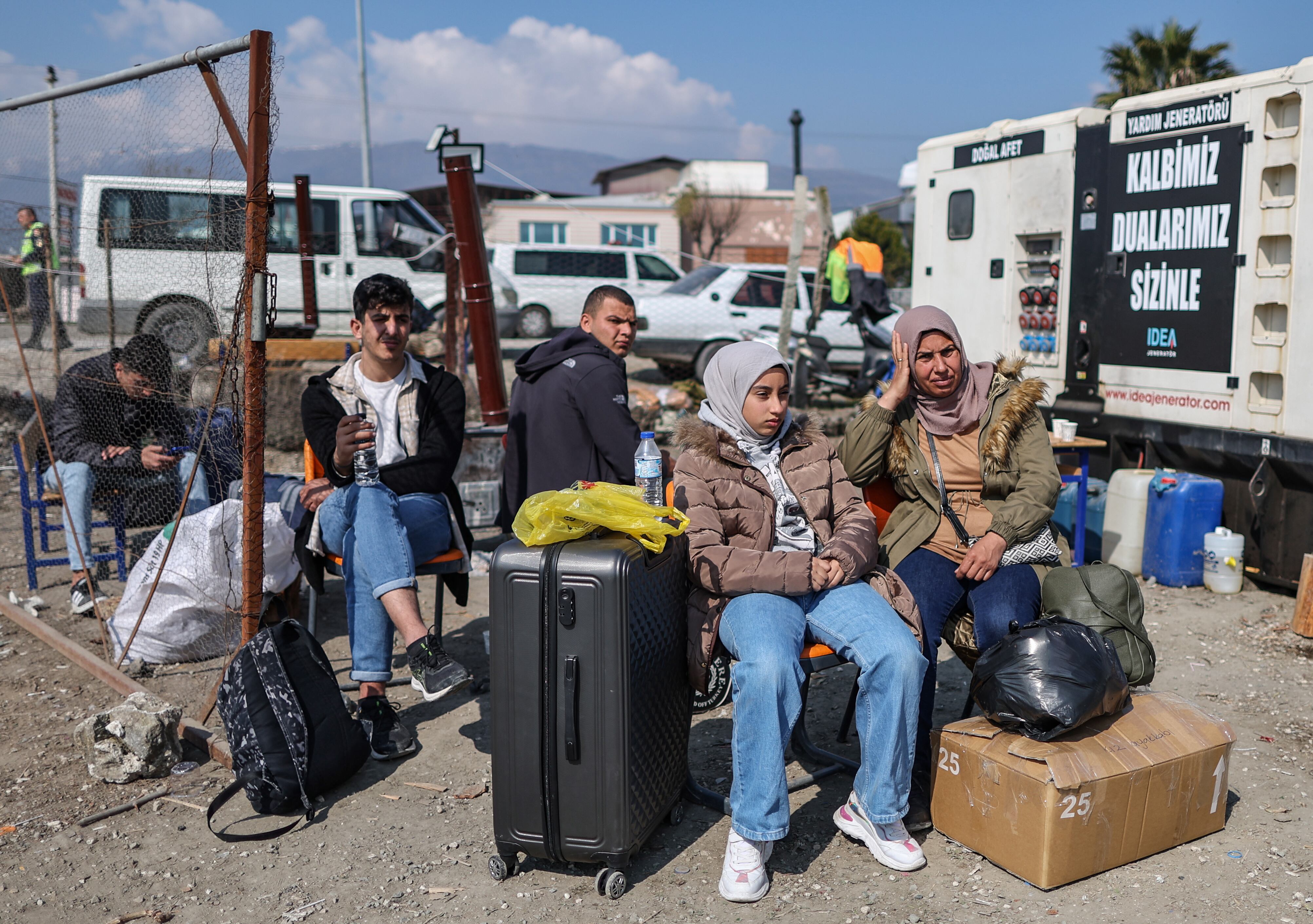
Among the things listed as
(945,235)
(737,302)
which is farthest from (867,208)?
(945,235)

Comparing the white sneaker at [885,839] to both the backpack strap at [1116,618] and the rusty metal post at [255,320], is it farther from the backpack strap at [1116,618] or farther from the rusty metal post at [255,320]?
the rusty metal post at [255,320]

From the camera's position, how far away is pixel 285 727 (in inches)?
126

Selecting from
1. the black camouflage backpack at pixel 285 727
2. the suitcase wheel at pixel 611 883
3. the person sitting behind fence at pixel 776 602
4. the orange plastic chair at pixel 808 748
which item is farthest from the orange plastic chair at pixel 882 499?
the black camouflage backpack at pixel 285 727

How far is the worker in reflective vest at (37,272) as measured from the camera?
5.30 m

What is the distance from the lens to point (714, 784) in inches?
133

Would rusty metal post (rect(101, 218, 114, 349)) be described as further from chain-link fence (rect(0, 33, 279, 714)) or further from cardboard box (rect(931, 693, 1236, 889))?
cardboard box (rect(931, 693, 1236, 889))

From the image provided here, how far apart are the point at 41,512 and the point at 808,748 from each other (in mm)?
4542

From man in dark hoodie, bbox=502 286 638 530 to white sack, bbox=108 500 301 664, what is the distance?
3.83 ft

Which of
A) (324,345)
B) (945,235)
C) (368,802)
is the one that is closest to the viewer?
(368,802)

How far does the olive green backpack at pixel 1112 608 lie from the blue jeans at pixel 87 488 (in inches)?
148

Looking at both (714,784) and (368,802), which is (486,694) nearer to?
(368,802)

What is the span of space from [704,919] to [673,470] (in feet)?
4.22

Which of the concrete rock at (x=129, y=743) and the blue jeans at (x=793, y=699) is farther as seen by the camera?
the concrete rock at (x=129, y=743)

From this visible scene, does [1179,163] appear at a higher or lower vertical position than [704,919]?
higher
